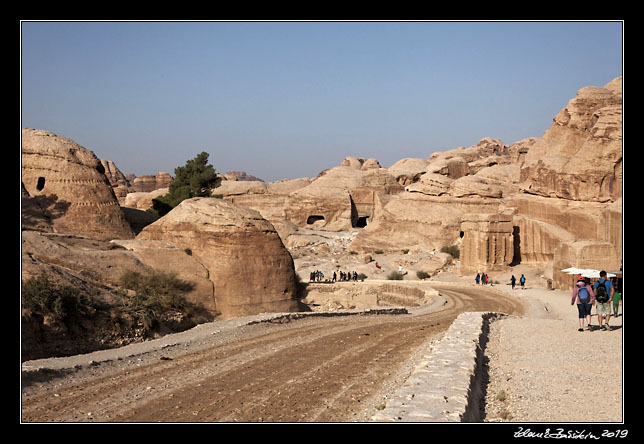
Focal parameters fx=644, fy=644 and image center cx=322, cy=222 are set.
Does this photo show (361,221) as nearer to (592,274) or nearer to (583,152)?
(583,152)

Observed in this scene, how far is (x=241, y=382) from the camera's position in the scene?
7.70 m

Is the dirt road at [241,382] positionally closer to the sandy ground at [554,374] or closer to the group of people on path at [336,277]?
the sandy ground at [554,374]

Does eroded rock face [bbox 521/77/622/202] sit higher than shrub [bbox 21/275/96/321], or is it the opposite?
eroded rock face [bbox 521/77/622/202]

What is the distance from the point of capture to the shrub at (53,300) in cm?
991

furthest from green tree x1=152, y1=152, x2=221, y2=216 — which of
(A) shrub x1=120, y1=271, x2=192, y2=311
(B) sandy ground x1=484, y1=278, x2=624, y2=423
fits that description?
(B) sandy ground x1=484, y1=278, x2=624, y2=423

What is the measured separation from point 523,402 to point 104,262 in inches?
410

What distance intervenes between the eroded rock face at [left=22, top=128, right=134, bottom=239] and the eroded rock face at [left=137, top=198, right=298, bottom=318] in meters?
3.58

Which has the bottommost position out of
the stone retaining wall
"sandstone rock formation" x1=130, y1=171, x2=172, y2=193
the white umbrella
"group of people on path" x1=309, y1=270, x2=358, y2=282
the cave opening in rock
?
"group of people on path" x1=309, y1=270, x2=358, y2=282

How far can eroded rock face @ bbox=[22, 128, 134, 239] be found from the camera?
20438mm

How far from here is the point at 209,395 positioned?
7074 millimetres

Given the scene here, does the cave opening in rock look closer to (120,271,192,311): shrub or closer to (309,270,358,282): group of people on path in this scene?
(309,270,358,282): group of people on path

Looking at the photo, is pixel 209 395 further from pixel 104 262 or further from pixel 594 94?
pixel 594 94

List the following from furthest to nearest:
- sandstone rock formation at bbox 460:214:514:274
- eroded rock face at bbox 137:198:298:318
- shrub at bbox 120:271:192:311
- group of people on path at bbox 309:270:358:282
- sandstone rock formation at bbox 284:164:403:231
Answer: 1. sandstone rock formation at bbox 284:164:403:231
2. sandstone rock formation at bbox 460:214:514:274
3. group of people on path at bbox 309:270:358:282
4. eroded rock face at bbox 137:198:298:318
5. shrub at bbox 120:271:192:311

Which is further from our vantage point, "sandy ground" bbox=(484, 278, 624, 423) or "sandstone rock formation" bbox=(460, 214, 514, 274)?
"sandstone rock formation" bbox=(460, 214, 514, 274)
